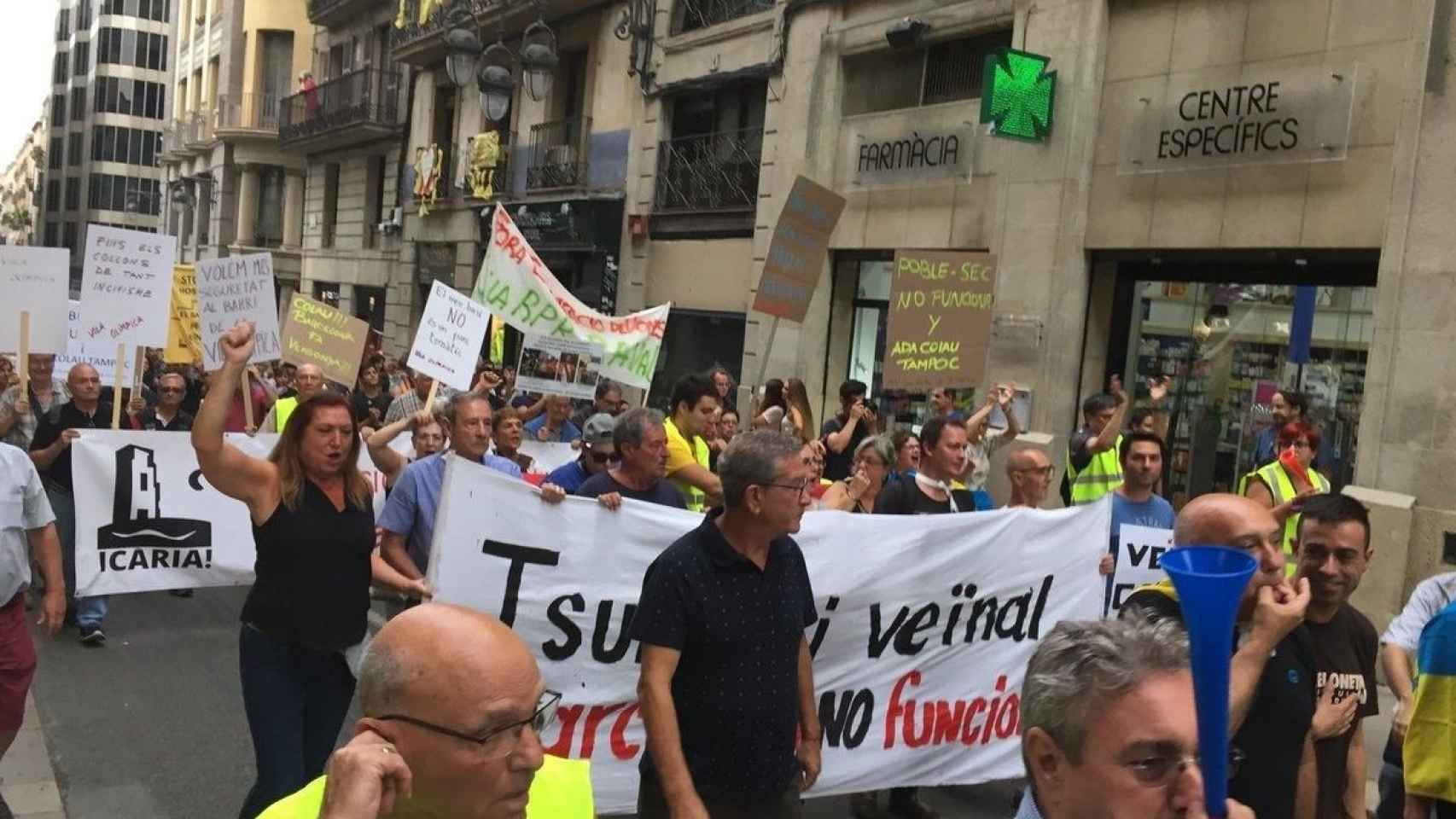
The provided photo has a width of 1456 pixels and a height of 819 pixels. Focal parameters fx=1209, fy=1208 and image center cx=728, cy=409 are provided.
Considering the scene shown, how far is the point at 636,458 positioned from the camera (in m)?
4.73

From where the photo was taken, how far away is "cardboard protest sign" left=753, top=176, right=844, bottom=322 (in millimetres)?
9125

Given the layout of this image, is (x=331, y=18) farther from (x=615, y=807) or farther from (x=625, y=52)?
(x=615, y=807)

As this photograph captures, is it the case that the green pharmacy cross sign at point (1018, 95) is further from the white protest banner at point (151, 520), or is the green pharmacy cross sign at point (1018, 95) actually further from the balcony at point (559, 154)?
the balcony at point (559, 154)

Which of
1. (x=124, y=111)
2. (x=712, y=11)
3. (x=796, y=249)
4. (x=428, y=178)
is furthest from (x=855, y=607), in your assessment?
(x=124, y=111)

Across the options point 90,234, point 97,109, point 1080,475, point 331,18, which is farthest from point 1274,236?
point 97,109

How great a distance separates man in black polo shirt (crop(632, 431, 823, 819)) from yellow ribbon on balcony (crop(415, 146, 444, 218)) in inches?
895

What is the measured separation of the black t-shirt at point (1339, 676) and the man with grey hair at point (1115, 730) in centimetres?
148

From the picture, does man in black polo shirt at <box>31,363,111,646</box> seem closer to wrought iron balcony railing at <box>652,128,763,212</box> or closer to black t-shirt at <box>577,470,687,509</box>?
black t-shirt at <box>577,470,687,509</box>

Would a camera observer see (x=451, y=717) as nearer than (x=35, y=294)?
Yes

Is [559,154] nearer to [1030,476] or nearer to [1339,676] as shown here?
[1030,476]

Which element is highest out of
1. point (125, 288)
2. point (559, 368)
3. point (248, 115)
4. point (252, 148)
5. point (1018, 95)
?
point (248, 115)

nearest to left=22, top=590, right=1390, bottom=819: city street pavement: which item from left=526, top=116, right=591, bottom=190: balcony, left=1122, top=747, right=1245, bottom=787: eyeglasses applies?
left=1122, top=747, right=1245, bottom=787: eyeglasses

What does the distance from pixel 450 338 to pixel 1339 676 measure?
218 inches

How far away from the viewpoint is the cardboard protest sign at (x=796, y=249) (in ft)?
29.9
